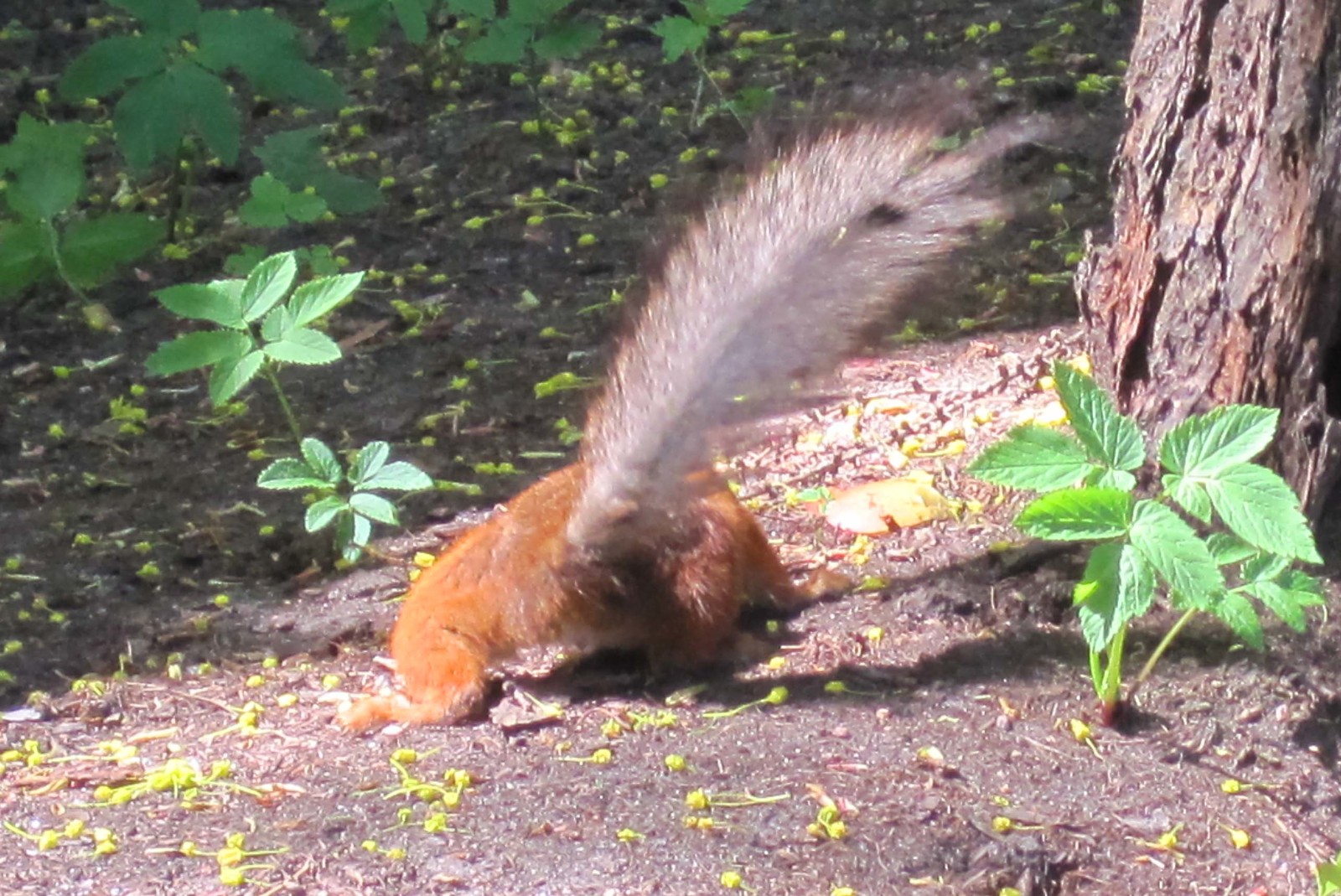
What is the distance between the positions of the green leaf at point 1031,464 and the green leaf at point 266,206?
8.96 ft

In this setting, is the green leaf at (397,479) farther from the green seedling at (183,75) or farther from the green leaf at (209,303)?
the green seedling at (183,75)

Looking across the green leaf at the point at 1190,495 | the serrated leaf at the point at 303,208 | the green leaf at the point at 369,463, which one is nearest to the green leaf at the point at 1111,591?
the green leaf at the point at 1190,495

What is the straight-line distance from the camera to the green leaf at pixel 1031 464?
2750 millimetres

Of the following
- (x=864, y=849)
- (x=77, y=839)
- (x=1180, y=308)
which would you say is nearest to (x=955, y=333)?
(x=1180, y=308)

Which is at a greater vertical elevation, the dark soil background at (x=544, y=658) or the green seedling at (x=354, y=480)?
the green seedling at (x=354, y=480)

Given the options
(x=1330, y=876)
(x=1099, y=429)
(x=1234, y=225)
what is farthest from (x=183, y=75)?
(x=1330, y=876)

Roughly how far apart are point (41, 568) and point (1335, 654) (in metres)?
2.78

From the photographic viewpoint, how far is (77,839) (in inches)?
113

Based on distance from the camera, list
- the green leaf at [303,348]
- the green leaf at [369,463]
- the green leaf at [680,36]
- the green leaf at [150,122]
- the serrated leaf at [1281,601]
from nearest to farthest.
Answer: the serrated leaf at [1281,601] → the green leaf at [369,463] → the green leaf at [303,348] → the green leaf at [150,122] → the green leaf at [680,36]

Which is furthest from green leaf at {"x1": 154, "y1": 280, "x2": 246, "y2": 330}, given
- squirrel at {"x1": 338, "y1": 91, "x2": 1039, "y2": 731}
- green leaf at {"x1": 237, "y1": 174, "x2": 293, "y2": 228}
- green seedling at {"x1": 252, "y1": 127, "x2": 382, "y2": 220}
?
green seedling at {"x1": 252, "y1": 127, "x2": 382, "y2": 220}

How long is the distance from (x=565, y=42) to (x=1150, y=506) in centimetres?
334

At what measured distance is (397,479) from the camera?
11.8 ft

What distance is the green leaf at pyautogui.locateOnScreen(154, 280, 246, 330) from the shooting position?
3.83 meters

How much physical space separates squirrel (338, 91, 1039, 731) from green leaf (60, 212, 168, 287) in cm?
221
